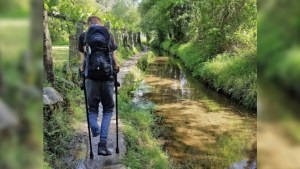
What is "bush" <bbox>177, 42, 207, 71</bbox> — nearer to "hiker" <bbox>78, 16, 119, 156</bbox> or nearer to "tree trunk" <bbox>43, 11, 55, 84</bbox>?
"tree trunk" <bbox>43, 11, 55, 84</bbox>

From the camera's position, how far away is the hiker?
13.9 ft

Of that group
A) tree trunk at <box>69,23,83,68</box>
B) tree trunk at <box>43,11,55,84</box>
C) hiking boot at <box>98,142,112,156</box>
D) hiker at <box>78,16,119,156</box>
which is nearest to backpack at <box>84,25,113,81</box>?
hiker at <box>78,16,119,156</box>

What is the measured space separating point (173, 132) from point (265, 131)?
8.25 metres

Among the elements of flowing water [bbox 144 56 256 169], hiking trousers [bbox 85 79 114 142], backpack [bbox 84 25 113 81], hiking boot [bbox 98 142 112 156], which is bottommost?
flowing water [bbox 144 56 256 169]

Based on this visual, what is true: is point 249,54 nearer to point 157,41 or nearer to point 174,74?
point 174,74

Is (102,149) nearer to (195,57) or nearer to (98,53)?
(98,53)

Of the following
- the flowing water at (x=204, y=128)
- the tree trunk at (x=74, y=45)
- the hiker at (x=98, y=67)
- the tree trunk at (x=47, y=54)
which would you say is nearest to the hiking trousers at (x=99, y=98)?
the hiker at (x=98, y=67)

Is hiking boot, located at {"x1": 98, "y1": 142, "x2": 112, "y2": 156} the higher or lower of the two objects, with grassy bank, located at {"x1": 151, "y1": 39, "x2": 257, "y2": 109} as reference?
lower

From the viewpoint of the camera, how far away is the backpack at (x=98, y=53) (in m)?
4.20

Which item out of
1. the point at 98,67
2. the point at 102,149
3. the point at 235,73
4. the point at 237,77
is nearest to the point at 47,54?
the point at 102,149

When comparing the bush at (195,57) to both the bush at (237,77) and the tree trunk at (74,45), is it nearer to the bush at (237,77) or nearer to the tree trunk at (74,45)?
the bush at (237,77)

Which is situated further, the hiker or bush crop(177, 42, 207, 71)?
bush crop(177, 42, 207, 71)

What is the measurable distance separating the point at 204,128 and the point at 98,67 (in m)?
5.62

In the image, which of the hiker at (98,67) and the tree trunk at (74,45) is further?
the tree trunk at (74,45)
